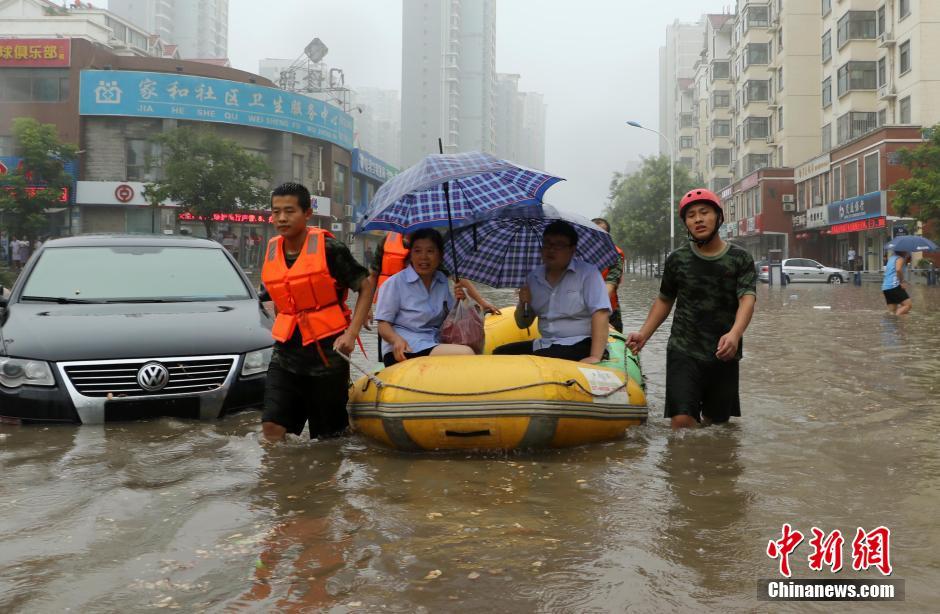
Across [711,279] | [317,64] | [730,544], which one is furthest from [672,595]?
[317,64]

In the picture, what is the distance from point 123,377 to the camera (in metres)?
5.79

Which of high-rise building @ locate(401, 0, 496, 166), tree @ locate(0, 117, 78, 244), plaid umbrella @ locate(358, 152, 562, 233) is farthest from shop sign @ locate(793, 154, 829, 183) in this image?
high-rise building @ locate(401, 0, 496, 166)

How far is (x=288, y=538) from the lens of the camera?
3.79 meters

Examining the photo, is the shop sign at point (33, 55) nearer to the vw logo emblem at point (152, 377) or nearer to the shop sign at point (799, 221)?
the shop sign at point (799, 221)

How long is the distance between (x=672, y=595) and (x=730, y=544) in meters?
0.67

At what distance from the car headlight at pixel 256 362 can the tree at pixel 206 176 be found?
109ft

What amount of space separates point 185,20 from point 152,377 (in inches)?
5574

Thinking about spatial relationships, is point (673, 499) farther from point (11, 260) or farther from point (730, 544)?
point (11, 260)

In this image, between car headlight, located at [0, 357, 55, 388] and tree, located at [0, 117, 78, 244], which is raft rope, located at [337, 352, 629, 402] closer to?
car headlight, located at [0, 357, 55, 388]

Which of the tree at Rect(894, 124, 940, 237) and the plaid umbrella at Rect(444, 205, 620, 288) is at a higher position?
the tree at Rect(894, 124, 940, 237)

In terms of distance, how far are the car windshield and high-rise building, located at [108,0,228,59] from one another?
411 ft

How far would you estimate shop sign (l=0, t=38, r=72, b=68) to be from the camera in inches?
1746

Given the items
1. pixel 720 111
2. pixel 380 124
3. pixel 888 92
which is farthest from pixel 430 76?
pixel 888 92

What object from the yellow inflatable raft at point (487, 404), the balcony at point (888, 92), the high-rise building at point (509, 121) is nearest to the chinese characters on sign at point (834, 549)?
the yellow inflatable raft at point (487, 404)
